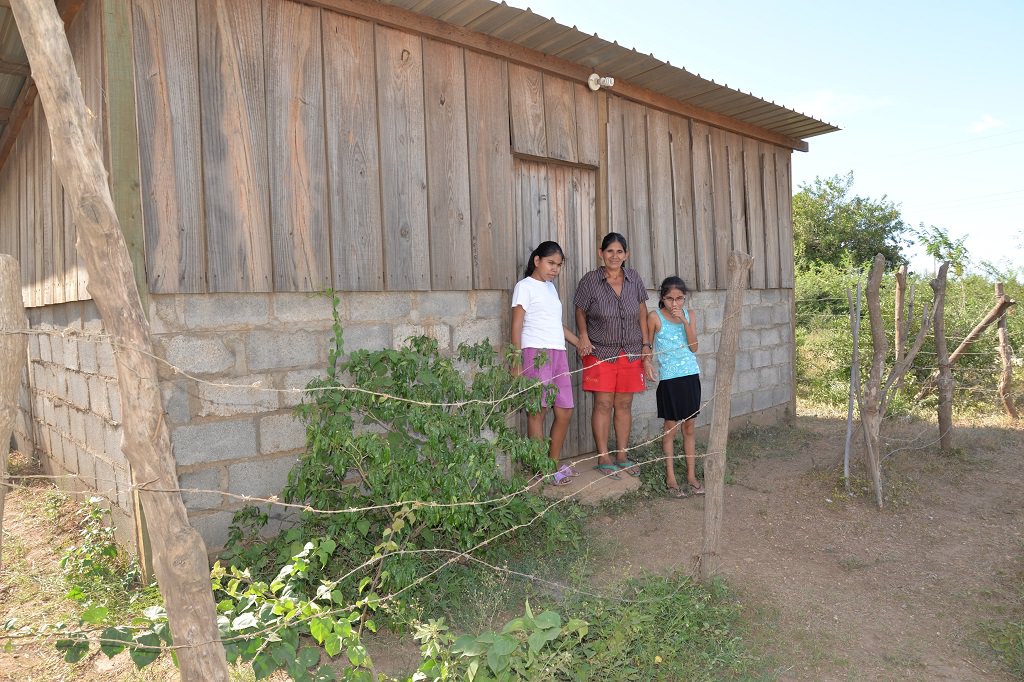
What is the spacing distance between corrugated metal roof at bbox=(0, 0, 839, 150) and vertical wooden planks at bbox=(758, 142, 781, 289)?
360 mm

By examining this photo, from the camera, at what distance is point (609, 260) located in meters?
5.26

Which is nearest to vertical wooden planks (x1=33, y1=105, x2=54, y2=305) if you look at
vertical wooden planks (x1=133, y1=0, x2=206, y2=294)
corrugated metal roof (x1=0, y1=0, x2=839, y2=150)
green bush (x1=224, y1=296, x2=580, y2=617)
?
corrugated metal roof (x1=0, y1=0, x2=839, y2=150)

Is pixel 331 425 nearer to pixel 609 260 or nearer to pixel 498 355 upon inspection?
pixel 498 355

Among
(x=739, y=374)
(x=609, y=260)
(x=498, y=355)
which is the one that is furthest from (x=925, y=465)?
(x=498, y=355)

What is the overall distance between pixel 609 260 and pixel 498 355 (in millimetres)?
1127

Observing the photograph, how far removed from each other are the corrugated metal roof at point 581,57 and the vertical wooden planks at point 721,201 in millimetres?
335

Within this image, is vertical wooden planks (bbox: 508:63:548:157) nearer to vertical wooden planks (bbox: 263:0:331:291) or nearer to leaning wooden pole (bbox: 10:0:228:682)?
vertical wooden planks (bbox: 263:0:331:291)

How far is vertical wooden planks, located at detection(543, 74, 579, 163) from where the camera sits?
5.46 metres

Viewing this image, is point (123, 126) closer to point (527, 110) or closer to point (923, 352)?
point (527, 110)

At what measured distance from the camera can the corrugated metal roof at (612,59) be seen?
14.6 feet

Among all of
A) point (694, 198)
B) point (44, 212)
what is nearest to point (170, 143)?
point (44, 212)

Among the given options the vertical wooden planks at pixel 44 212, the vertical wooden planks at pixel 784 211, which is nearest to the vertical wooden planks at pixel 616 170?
the vertical wooden planks at pixel 784 211

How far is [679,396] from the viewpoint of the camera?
17.5 feet

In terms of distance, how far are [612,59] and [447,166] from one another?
6.00 feet
